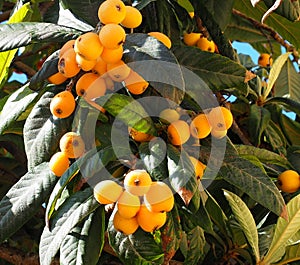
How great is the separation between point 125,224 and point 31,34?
345mm

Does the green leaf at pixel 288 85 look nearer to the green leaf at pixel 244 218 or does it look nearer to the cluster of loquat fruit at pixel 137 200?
the green leaf at pixel 244 218

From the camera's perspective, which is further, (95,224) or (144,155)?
(95,224)

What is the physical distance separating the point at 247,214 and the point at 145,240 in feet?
0.97

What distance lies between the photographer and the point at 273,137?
5.19 ft

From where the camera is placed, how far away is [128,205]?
0.91 m

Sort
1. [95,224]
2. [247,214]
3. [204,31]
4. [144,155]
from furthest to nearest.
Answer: [204,31], [247,214], [95,224], [144,155]

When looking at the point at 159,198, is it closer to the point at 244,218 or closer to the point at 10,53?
the point at 244,218

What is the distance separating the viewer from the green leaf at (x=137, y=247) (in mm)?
976

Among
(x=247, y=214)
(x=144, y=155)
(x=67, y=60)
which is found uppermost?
(x=67, y=60)

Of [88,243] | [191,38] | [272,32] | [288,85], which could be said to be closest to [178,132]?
[88,243]

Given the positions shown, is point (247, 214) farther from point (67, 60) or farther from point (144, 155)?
point (67, 60)

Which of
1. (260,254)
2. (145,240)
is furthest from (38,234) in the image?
(145,240)

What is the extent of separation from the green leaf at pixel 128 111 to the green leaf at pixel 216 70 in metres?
0.13

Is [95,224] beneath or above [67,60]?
beneath
